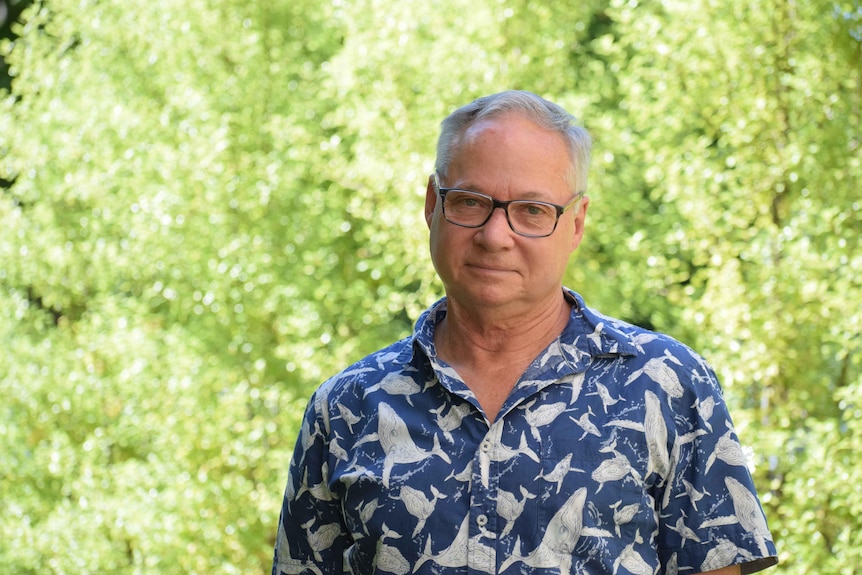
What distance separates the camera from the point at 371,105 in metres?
5.09

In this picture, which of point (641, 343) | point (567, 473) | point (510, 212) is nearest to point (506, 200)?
point (510, 212)

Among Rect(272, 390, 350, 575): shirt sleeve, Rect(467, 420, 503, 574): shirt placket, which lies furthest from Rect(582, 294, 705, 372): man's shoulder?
Rect(272, 390, 350, 575): shirt sleeve

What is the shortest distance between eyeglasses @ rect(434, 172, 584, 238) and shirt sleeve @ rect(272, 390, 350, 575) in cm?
38

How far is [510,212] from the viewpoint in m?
1.51

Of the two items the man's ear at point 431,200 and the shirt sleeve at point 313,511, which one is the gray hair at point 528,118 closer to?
the man's ear at point 431,200

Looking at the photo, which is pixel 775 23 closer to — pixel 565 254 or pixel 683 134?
pixel 683 134

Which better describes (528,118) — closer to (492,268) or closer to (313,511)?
(492,268)

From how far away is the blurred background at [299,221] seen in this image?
377 centimetres

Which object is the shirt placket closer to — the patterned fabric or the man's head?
the patterned fabric

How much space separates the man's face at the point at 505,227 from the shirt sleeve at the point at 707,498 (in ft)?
0.86

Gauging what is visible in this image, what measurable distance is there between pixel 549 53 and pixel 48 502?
3599mm

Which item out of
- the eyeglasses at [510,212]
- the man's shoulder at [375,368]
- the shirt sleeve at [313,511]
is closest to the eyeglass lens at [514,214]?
the eyeglasses at [510,212]

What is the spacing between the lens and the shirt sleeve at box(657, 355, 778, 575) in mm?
1432

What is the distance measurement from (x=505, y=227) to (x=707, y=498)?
46 cm
